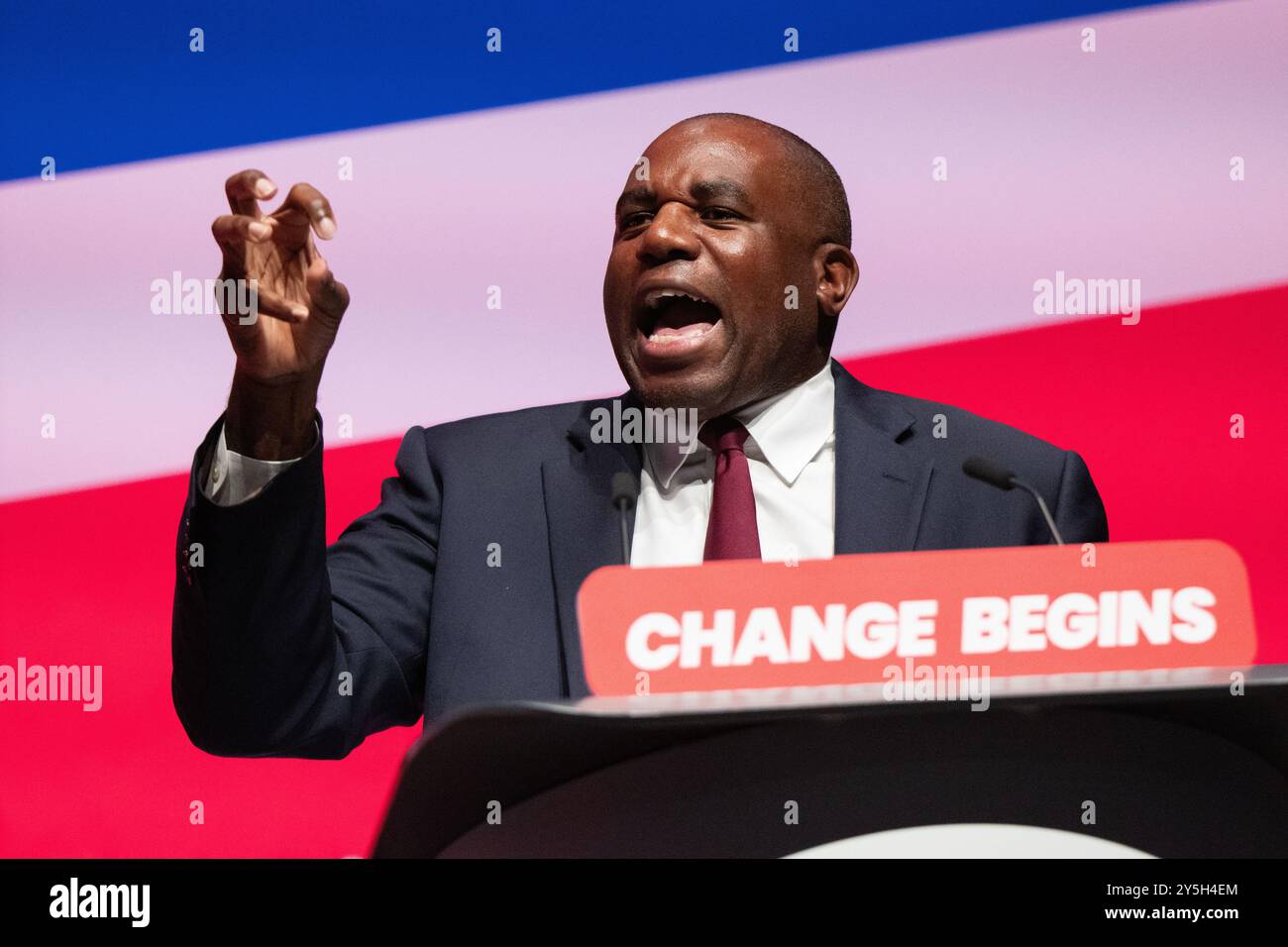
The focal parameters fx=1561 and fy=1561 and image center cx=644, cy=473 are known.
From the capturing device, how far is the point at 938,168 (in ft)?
8.66

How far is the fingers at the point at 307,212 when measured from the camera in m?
1.38

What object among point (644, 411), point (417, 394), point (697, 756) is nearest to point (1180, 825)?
point (697, 756)

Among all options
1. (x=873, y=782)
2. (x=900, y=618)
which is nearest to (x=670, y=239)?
(x=900, y=618)

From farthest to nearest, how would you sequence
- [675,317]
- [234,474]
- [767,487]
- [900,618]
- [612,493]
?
[675,317], [767,487], [612,493], [234,474], [900,618]

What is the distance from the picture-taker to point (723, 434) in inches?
78.5

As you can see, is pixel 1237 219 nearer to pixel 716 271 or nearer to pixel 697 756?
pixel 716 271

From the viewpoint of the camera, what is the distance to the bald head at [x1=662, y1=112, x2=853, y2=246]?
2.12 metres

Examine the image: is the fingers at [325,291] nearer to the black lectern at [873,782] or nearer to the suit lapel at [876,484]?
the black lectern at [873,782]

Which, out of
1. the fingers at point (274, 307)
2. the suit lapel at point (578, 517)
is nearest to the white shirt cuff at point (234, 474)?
the fingers at point (274, 307)

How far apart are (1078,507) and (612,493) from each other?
61cm

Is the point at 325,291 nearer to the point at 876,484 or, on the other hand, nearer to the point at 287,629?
the point at 287,629

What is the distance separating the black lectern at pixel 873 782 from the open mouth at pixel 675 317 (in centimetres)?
106
